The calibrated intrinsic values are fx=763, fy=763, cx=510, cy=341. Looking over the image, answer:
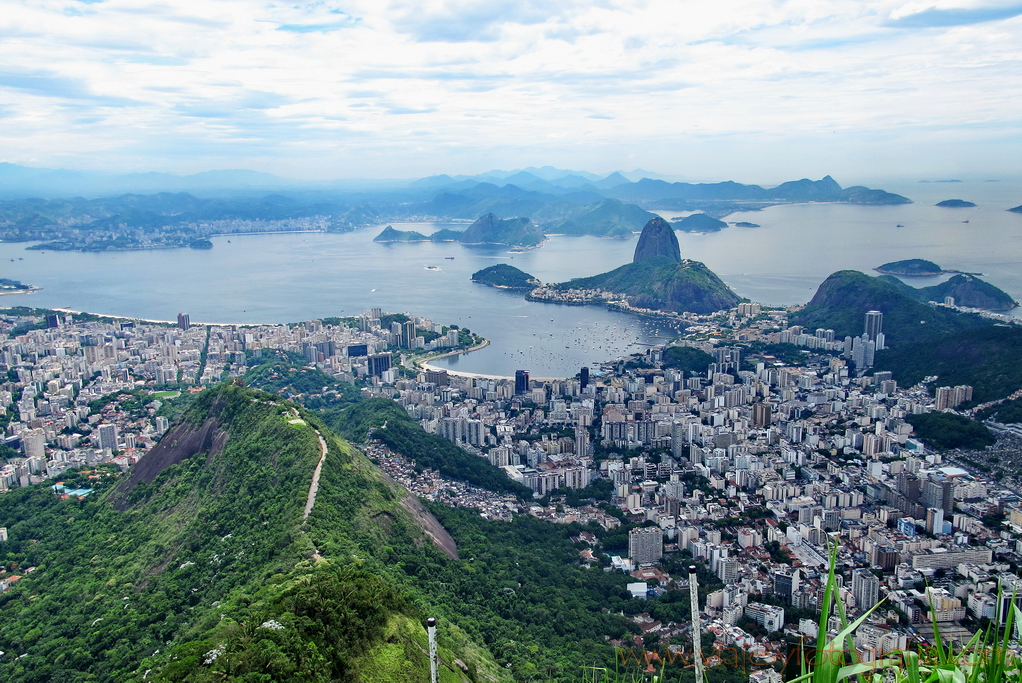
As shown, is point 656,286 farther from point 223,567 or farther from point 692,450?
point 223,567

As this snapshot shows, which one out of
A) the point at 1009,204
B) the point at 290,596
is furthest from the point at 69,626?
the point at 1009,204

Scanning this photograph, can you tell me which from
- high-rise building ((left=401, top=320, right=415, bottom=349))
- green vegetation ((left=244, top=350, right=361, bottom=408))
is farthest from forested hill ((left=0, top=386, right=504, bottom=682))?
high-rise building ((left=401, top=320, right=415, bottom=349))

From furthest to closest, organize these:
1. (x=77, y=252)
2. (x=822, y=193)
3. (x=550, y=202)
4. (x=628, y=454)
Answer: (x=822, y=193), (x=550, y=202), (x=77, y=252), (x=628, y=454)

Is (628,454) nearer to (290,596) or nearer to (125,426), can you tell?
(290,596)

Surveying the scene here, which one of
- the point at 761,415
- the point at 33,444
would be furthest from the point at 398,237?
the point at 761,415

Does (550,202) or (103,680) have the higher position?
(550,202)
